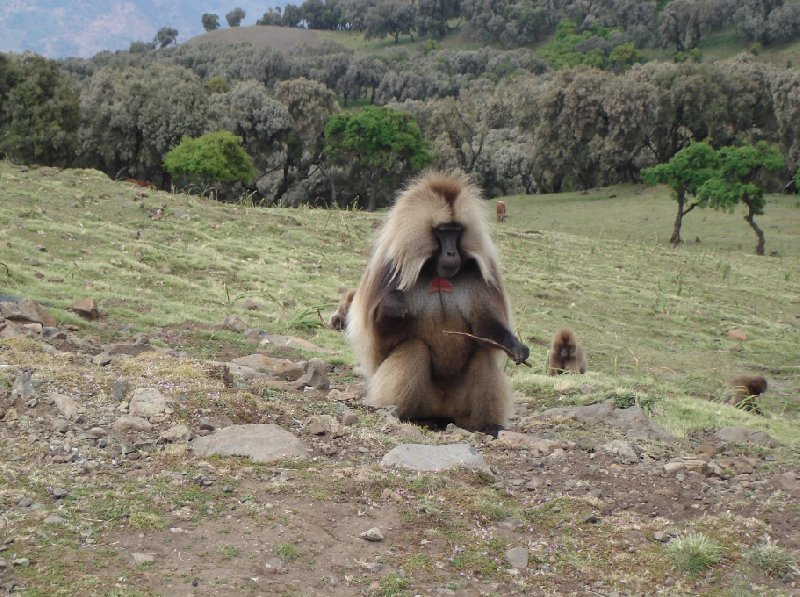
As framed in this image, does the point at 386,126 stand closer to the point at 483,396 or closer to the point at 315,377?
the point at 315,377

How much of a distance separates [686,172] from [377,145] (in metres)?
19.6

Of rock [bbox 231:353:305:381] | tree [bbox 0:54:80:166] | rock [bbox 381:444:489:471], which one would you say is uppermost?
tree [bbox 0:54:80:166]

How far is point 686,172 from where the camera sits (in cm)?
3123

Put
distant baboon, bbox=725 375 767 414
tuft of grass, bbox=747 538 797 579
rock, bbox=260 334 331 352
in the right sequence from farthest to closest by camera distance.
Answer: distant baboon, bbox=725 375 767 414, rock, bbox=260 334 331 352, tuft of grass, bbox=747 538 797 579

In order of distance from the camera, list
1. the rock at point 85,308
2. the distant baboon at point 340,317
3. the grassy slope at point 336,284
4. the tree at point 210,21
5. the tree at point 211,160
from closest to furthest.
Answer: the rock at point 85,308 < the grassy slope at point 336,284 < the distant baboon at point 340,317 < the tree at point 211,160 < the tree at point 210,21

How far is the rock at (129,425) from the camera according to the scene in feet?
16.8

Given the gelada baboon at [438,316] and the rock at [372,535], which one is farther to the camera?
the gelada baboon at [438,316]

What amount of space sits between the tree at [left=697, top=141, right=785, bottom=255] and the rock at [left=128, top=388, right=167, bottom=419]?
26.5 meters

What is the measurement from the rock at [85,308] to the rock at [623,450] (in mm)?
5676

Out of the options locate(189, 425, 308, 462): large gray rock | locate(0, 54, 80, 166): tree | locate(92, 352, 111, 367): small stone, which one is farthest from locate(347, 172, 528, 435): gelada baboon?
locate(0, 54, 80, 166): tree

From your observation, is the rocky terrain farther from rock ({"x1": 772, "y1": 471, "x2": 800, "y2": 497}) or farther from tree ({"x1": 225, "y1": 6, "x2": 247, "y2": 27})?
tree ({"x1": 225, "y1": 6, "x2": 247, "y2": 27})

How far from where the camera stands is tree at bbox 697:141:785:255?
1153 inches

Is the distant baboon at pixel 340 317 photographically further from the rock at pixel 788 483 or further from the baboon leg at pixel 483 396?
the rock at pixel 788 483

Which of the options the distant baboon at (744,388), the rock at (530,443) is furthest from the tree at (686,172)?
the rock at (530,443)
